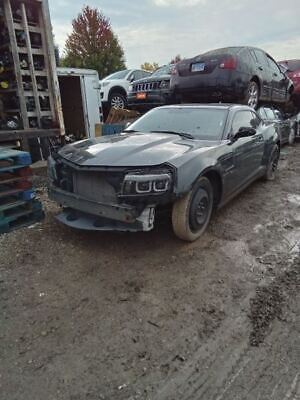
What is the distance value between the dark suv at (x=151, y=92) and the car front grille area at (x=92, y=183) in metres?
5.97

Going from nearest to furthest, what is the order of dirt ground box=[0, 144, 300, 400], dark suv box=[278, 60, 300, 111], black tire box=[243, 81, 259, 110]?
dirt ground box=[0, 144, 300, 400] → black tire box=[243, 81, 259, 110] → dark suv box=[278, 60, 300, 111]

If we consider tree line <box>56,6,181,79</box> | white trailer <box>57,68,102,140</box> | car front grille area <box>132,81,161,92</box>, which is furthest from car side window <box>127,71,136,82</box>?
tree line <box>56,6,181,79</box>

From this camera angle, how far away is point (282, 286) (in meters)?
2.97

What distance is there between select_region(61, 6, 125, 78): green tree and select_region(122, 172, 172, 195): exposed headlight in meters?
26.6

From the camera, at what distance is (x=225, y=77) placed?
7.11 m

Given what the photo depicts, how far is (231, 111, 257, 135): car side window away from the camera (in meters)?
4.55

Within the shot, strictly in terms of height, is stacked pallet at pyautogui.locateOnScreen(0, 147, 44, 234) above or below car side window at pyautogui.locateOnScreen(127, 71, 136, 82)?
below

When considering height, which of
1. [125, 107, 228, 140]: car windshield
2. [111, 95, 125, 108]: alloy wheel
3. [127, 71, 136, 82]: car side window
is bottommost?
[111, 95, 125, 108]: alloy wheel

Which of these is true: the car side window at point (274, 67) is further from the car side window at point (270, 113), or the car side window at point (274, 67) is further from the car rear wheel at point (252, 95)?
the car rear wheel at point (252, 95)

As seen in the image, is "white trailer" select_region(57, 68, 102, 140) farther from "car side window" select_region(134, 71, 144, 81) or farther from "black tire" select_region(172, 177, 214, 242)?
"black tire" select_region(172, 177, 214, 242)

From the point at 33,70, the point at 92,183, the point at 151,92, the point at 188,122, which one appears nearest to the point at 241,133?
the point at 188,122

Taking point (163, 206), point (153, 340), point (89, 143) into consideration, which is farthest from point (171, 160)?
point (153, 340)

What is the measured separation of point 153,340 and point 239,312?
741mm

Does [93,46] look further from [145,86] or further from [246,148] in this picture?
[246,148]
